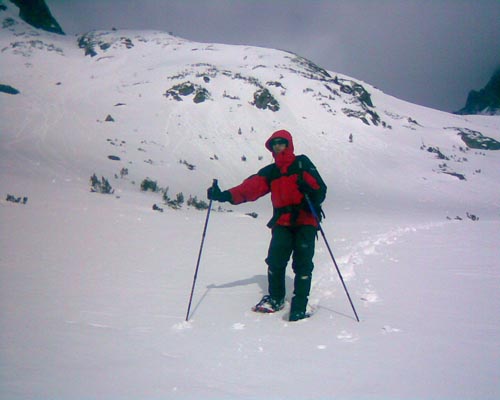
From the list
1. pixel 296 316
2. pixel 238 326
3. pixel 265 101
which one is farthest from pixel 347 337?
pixel 265 101

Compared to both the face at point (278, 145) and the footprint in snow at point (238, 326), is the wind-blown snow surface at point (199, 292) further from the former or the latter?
the face at point (278, 145)

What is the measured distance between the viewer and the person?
144 inches

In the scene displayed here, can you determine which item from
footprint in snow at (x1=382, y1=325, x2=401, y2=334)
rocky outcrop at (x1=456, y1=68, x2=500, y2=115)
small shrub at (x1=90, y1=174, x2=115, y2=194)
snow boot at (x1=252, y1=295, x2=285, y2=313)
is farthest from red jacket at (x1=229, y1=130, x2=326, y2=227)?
rocky outcrop at (x1=456, y1=68, x2=500, y2=115)

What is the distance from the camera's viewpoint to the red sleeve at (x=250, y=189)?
155 inches

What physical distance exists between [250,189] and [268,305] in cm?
122

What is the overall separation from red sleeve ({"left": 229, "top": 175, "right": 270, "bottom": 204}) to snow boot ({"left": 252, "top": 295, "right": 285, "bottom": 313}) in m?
1.07

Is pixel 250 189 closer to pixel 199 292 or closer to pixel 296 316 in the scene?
pixel 199 292

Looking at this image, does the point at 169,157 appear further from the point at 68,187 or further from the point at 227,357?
the point at 227,357

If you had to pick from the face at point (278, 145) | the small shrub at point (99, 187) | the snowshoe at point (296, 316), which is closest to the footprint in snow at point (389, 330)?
the snowshoe at point (296, 316)

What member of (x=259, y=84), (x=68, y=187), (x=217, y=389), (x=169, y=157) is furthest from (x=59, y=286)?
(x=259, y=84)

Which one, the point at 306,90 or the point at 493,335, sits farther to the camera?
the point at 306,90

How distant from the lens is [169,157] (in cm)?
1625

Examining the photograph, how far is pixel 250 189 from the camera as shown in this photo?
396 cm

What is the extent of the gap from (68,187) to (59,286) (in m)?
5.50
